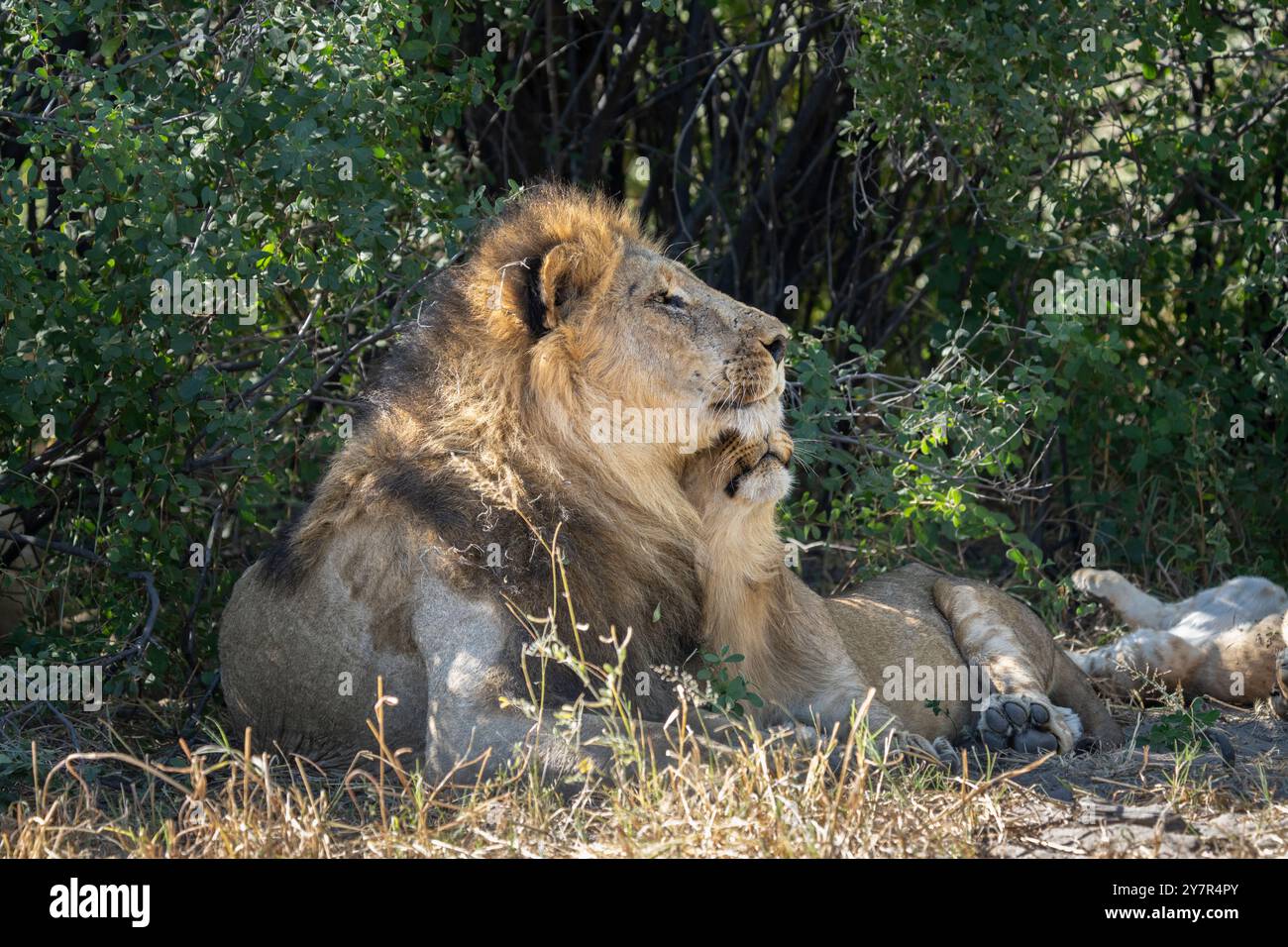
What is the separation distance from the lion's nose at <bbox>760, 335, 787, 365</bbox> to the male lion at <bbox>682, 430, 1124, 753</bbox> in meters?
0.21

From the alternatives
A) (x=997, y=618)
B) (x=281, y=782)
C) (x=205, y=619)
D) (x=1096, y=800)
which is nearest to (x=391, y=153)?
(x=205, y=619)

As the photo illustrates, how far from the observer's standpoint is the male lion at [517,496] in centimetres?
435

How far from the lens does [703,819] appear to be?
11.8 ft

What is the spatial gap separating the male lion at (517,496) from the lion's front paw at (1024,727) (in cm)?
70

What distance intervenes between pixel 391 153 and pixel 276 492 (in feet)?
4.33

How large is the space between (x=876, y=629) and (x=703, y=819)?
7.46ft

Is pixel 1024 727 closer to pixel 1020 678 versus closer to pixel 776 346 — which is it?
pixel 1020 678

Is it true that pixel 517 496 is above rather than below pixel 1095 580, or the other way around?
above
